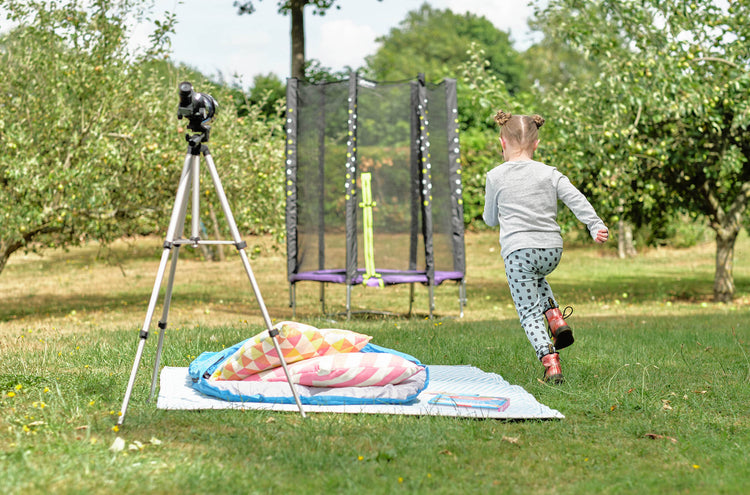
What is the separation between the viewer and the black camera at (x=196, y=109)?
3.83 metres

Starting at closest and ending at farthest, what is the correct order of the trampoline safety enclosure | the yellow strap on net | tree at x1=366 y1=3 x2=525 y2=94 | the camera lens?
the camera lens, the yellow strap on net, the trampoline safety enclosure, tree at x1=366 y1=3 x2=525 y2=94

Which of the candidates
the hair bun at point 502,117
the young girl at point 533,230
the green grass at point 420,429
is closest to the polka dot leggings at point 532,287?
the young girl at point 533,230

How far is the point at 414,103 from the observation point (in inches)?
378

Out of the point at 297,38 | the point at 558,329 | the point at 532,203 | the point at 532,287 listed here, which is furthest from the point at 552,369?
the point at 297,38

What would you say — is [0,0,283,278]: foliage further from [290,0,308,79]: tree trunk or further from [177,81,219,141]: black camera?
[177,81,219,141]: black camera

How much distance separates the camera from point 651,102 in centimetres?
977

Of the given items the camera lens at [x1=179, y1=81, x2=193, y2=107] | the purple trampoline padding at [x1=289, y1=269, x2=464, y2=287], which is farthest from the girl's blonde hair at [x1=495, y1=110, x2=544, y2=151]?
the purple trampoline padding at [x1=289, y1=269, x2=464, y2=287]

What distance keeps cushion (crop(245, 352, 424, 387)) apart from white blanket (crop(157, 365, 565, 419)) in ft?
0.41

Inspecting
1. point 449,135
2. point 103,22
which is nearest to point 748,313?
point 449,135

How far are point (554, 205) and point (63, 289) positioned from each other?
38.3 feet

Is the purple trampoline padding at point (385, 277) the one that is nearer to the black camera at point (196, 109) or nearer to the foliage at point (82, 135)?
the foliage at point (82, 135)

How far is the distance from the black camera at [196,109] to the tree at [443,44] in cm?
Result: 4007

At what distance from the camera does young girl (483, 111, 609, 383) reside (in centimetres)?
464

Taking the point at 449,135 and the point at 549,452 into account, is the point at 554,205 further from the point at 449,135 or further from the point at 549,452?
the point at 449,135
